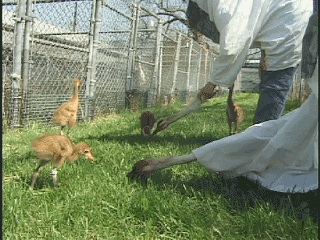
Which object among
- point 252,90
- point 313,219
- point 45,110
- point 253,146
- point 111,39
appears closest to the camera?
point 313,219

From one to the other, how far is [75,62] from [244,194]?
5.72 metres

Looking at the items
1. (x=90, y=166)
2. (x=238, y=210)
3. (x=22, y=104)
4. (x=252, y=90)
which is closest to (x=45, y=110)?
(x=22, y=104)

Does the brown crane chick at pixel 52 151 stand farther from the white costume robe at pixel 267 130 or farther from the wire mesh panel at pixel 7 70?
the wire mesh panel at pixel 7 70

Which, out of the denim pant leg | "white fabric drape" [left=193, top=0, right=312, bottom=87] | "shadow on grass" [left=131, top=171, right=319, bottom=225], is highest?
"white fabric drape" [left=193, top=0, right=312, bottom=87]

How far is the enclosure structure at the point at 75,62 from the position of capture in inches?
241

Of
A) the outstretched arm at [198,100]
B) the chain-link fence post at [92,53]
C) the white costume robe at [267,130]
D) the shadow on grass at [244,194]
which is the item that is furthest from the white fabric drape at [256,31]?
the chain-link fence post at [92,53]

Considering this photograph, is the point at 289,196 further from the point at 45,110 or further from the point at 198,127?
the point at 45,110

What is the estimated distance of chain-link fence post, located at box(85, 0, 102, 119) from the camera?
7547 mm

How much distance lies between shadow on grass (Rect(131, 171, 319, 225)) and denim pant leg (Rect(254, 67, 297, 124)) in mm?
1247

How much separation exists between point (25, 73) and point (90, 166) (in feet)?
10.5

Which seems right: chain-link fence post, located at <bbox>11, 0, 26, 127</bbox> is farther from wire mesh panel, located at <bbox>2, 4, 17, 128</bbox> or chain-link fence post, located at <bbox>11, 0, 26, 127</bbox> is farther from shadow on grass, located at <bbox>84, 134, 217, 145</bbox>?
shadow on grass, located at <bbox>84, 134, 217, 145</bbox>

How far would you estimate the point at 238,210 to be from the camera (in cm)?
249

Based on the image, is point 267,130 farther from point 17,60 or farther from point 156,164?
point 17,60

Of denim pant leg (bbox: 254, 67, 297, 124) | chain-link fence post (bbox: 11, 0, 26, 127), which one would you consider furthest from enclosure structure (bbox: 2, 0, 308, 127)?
denim pant leg (bbox: 254, 67, 297, 124)
